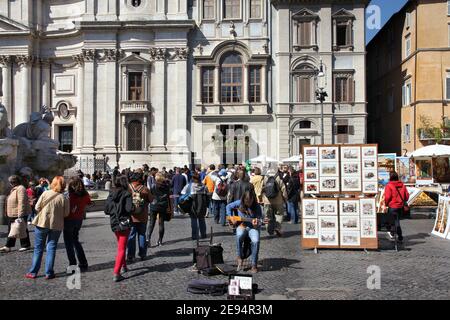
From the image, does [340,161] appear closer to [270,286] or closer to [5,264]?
[270,286]

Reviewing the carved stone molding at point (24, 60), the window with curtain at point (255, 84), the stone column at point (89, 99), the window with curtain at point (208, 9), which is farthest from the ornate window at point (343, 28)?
the carved stone molding at point (24, 60)

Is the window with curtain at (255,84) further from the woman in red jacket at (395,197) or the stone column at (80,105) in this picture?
the woman in red jacket at (395,197)

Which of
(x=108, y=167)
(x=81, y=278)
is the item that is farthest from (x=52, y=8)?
(x=81, y=278)

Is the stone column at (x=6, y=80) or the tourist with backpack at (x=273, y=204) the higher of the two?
the stone column at (x=6, y=80)

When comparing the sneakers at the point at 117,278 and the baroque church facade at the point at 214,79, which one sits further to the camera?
the baroque church facade at the point at 214,79

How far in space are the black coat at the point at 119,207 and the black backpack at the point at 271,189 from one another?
572 cm

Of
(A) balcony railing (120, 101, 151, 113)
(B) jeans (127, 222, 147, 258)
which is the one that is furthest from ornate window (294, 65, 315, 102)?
(B) jeans (127, 222, 147, 258)

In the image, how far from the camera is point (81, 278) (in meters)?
9.12

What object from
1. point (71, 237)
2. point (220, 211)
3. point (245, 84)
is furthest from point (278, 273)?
point (245, 84)

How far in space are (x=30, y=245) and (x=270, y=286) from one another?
6480 millimetres

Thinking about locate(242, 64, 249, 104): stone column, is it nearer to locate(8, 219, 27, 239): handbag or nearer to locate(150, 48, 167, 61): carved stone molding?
locate(150, 48, 167, 61): carved stone molding

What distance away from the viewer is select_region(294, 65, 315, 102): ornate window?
38.2 m

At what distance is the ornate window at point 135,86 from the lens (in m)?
40.0

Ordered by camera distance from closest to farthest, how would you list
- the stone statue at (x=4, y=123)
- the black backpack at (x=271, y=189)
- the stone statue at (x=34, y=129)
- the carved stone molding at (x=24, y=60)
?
the black backpack at (x=271, y=189) → the stone statue at (x=4, y=123) → the stone statue at (x=34, y=129) → the carved stone molding at (x=24, y=60)
